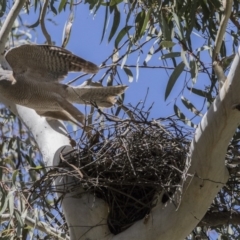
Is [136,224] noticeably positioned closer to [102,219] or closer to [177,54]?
[102,219]

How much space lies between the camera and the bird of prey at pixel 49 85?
3.93m

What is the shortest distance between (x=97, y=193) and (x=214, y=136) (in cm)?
70

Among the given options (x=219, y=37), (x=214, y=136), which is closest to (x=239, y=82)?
(x=214, y=136)

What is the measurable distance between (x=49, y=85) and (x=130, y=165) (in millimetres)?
1331

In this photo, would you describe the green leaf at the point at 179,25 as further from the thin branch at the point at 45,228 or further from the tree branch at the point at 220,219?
the thin branch at the point at 45,228

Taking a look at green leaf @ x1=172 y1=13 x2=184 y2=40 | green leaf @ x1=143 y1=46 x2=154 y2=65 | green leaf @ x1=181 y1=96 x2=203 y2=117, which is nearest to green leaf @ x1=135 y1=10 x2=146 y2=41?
green leaf @ x1=143 y1=46 x2=154 y2=65

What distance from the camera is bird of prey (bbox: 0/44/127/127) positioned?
155 inches

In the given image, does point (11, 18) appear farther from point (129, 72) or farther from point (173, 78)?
point (173, 78)

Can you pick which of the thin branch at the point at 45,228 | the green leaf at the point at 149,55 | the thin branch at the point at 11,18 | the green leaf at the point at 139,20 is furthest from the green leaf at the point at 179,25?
the thin branch at the point at 45,228

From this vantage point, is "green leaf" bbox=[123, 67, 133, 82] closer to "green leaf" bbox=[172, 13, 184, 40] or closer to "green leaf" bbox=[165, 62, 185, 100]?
"green leaf" bbox=[172, 13, 184, 40]

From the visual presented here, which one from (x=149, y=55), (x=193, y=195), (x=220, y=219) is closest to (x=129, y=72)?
(x=149, y=55)

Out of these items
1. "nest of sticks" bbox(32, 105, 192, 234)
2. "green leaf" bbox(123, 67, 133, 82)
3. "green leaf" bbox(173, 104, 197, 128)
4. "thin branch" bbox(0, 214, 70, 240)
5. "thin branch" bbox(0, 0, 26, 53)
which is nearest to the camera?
"nest of sticks" bbox(32, 105, 192, 234)

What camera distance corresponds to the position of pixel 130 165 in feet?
10.00

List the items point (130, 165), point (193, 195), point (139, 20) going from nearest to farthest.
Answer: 1. point (193, 195)
2. point (130, 165)
3. point (139, 20)
